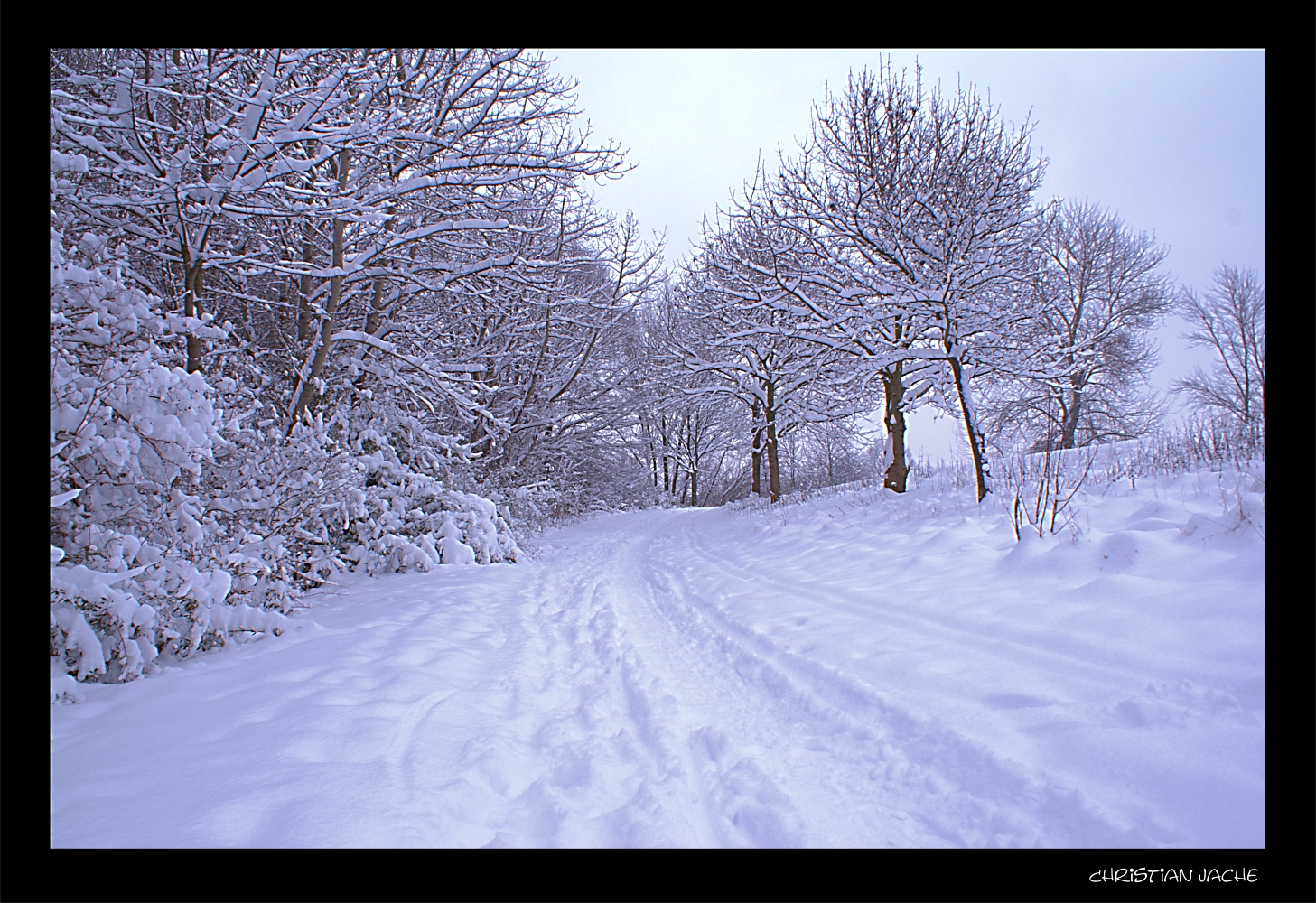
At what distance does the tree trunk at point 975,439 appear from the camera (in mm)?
7660

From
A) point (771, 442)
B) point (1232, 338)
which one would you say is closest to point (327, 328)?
point (771, 442)

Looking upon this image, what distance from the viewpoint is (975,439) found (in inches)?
309

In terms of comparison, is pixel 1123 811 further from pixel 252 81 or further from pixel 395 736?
pixel 252 81

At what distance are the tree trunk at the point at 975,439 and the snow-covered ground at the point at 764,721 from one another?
2.97 metres

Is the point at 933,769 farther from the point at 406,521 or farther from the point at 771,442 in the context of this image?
the point at 771,442

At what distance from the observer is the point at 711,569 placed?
288 inches

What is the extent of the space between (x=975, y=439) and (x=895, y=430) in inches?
89.4

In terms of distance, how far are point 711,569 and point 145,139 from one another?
7.92m

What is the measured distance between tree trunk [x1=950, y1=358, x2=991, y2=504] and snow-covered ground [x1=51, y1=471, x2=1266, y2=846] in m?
2.97

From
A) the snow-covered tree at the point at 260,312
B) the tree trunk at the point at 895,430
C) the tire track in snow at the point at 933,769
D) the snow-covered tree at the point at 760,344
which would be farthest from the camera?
the snow-covered tree at the point at 760,344

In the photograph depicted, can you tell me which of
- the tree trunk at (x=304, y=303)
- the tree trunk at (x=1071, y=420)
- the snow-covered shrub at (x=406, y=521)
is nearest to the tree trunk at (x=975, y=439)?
the snow-covered shrub at (x=406, y=521)

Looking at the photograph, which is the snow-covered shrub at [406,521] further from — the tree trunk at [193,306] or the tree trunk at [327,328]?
the tree trunk at [193,306]

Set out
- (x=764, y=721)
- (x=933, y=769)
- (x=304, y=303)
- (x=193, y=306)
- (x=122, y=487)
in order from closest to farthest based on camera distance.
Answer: (x=933, y=769) < (x=764, y=721) < (x=122, y=487) < (x=193, y=306) < (x=304, y=303)

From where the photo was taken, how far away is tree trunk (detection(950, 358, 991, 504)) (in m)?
7.66
